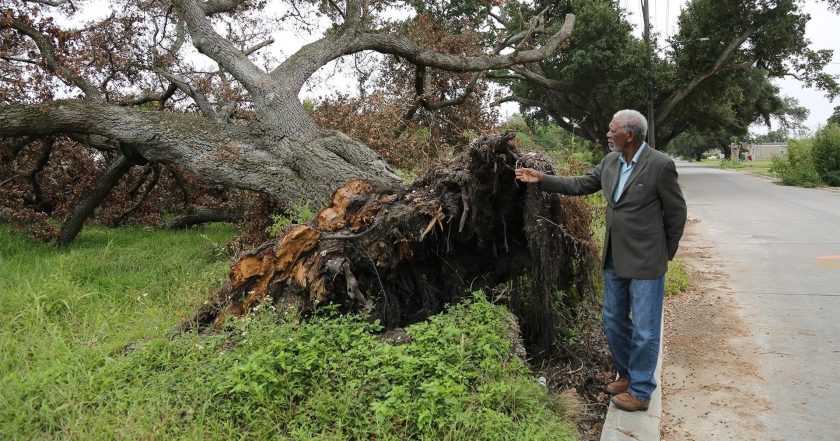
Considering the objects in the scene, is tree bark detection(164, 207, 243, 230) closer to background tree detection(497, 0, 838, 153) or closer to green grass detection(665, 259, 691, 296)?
green grass detection(665, 259, 691, 296)

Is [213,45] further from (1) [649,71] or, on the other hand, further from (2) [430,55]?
(1) [649,71]

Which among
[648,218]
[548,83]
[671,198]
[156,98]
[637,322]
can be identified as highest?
[548,83]

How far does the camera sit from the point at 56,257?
24.0 feet

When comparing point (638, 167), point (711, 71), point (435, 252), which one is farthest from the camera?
point (711, 71)

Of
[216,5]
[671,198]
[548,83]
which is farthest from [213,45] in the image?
[548,83]

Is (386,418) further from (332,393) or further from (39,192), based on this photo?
(39,192)

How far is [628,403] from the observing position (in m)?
3.63

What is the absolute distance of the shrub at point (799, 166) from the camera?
21531 millimetres

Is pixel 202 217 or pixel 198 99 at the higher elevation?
pixel 198 99

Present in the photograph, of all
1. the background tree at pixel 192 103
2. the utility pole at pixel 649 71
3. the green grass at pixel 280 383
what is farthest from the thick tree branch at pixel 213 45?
the utility pole at pixel 649 71

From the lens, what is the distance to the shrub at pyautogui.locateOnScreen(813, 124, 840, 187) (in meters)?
21.6

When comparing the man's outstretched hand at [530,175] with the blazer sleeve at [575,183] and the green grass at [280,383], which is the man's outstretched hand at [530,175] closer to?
the blazer sleeve at [575,183]

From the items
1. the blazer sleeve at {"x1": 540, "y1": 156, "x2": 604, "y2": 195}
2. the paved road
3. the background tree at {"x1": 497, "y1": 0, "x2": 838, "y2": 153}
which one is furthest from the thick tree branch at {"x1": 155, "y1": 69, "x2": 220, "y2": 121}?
the background tree at {"x1": 497, "y1": 0, "x2": 838, "y2": 153}

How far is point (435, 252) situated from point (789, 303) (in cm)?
395
